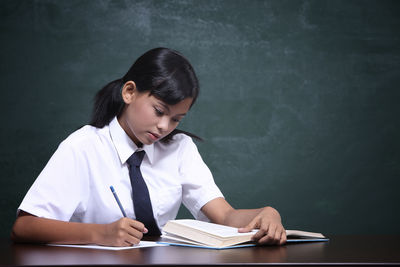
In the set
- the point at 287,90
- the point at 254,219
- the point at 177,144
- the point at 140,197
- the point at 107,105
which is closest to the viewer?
the point at 254,219

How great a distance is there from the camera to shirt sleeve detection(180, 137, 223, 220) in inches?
67.2

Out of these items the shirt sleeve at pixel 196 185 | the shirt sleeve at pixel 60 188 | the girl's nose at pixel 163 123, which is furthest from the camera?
the shirt sleeve at pixel 196 185

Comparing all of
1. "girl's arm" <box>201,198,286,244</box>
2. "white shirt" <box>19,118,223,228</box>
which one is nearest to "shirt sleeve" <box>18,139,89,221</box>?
"white shirt" <box>19,118,223,228</box>

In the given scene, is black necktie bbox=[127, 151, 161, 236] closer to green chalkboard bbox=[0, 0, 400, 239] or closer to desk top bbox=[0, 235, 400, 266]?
desk top bbox=[0, 235, 400, 266]

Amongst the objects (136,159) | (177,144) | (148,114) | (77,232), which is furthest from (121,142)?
(77,232)

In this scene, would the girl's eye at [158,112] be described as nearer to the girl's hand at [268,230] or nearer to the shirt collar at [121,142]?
the shirt collar at [121,142]

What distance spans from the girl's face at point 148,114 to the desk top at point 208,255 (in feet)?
1.46

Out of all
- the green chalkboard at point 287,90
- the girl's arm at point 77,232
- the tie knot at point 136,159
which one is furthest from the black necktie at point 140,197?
the green chalkboard at point 287,90

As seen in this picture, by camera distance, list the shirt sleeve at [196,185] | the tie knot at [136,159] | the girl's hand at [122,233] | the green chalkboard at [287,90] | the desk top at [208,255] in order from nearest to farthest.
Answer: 1. the desk top at [208,255]
2. the girl's hand at [122,233]
3. the tie knot at [136,159]
4. the shirt sleeve at [196,185]
5. the green chalkboard at [287,90]

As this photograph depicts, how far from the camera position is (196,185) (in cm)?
172

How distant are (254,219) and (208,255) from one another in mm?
335

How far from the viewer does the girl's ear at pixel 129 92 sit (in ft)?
5.01

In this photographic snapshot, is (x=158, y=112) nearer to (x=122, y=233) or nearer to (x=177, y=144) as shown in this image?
(x=177, y=144)

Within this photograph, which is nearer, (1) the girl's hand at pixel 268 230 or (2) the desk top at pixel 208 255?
(2) the desk top at pixel 208 255
